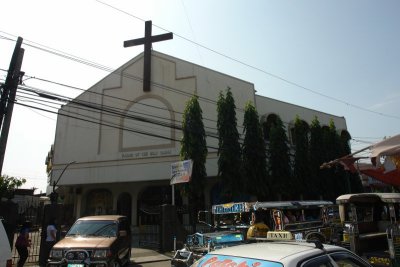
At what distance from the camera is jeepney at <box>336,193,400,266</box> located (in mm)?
8230

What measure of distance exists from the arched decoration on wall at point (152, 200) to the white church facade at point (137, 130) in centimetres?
5

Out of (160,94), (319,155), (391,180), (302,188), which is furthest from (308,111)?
(391,180)

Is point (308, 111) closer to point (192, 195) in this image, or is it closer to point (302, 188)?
point (302, 188)

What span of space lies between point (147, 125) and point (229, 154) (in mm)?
8244

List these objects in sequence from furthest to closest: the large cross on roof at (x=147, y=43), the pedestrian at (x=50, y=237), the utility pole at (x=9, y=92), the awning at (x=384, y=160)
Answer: the large cross on roof at (x=147, y=43), the pedestrian at (x=50, y=237), the utility pole at (x=9, y=92), the awning at (x=384, y=160)

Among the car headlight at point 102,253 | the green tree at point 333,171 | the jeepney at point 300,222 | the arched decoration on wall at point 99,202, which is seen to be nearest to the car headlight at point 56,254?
the car headlight at point 102,253

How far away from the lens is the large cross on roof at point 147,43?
80.3 feet

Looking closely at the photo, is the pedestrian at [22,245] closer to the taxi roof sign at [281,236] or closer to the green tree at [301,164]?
the taxi roof sign at [281,236]

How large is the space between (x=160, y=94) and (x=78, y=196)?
1177 cm

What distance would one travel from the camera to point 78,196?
28906mm

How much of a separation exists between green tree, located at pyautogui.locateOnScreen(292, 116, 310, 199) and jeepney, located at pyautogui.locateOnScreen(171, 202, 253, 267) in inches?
497

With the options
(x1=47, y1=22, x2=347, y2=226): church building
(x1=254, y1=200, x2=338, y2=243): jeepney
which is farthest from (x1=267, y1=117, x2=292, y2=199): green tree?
(x1=254, y1=200, x2=338, y2=243): jeepney

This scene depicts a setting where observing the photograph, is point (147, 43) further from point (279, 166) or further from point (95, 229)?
point (95, 229)

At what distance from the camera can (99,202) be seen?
2883 cm
